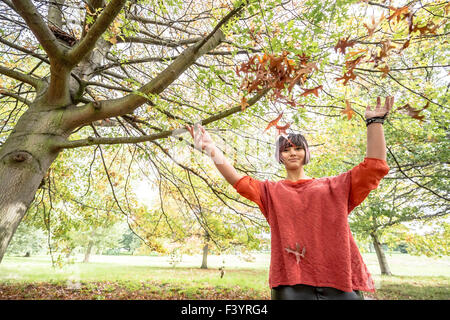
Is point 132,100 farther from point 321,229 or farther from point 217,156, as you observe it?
point 321,229

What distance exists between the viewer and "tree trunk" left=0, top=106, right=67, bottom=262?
2.14 meters

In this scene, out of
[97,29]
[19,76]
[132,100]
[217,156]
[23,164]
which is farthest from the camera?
[19,76]

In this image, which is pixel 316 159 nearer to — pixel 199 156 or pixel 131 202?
pixel 199 156

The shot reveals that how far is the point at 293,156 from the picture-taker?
157cm

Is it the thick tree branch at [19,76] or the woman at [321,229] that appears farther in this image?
A: the thick tree branch at [19,76]

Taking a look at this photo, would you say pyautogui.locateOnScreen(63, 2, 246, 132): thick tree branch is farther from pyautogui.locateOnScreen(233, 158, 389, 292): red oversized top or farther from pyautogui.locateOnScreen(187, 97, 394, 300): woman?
pyautogui.locateOnScreen(233, 158, 389, 292): red oversized top

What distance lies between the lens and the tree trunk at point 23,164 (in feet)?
7.01

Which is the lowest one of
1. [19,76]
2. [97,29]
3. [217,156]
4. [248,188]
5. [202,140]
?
[248,188]

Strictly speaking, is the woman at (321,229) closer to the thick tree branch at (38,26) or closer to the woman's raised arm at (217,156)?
the woman's raised arm at (217,156)

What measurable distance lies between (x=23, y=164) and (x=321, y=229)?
2.65 meters

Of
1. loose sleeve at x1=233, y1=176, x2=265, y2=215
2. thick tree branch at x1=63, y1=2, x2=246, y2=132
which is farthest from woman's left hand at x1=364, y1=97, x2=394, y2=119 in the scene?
thick tree branch at x1=63, y1=2, x2=246, y2=132

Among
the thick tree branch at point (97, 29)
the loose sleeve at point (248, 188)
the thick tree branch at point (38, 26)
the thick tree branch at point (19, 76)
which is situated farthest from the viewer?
the thick tree branch at point (19, 76)

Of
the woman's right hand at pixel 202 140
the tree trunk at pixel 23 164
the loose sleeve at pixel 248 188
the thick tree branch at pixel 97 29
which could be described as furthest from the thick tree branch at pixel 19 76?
the loose sleeve at pixel 248 188

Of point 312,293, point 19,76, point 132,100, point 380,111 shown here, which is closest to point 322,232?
point 312,293
